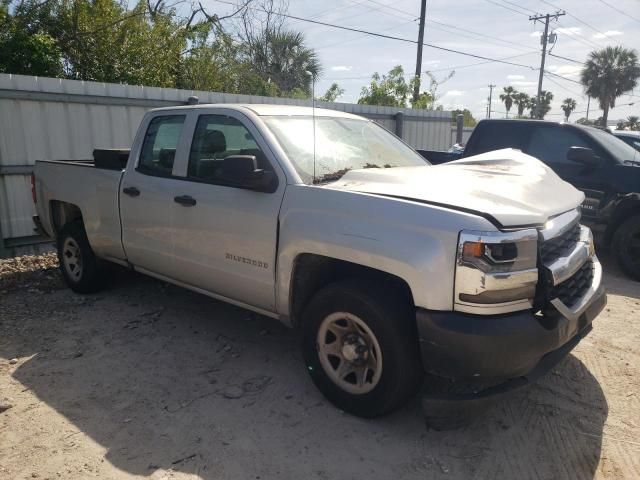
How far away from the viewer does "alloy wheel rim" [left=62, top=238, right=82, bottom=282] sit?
216 inches

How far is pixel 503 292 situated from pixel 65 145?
6789 mm

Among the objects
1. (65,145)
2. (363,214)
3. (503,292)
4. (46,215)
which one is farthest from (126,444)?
(65,145)

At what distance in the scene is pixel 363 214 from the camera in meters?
2.97

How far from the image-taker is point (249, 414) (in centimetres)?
332

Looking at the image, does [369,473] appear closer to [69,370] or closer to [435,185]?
[435,185]

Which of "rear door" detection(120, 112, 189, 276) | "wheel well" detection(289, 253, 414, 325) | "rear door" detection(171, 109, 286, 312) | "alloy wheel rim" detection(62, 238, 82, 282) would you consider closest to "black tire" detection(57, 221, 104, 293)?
"alloy wheel rim" detection(62, 238, 82, 282)

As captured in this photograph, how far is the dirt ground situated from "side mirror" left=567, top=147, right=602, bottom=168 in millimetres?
2524

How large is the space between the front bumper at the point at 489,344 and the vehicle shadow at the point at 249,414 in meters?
0.34

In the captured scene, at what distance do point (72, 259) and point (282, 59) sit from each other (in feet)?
59.3

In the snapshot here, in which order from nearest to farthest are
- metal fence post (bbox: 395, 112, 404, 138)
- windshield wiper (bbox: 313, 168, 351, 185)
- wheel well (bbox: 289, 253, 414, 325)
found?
wheel well (bbox: 289, 253, 414, 325), windshield wiper (bbox: 313, 168, 351, 185), metal fence post (bbox: 395, 112, 404, 138)

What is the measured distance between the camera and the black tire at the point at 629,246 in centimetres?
642

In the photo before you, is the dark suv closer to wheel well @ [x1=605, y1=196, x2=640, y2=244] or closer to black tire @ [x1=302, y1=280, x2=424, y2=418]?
wheel well @ [x1=605, y1=196, x2=640, y2=244]

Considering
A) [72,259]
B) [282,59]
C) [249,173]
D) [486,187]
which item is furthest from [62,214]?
[282,59]

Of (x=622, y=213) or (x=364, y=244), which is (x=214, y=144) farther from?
(x=622, y=213)
